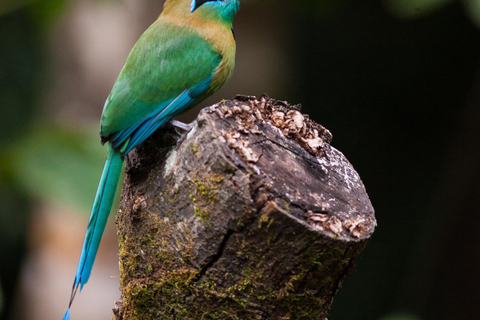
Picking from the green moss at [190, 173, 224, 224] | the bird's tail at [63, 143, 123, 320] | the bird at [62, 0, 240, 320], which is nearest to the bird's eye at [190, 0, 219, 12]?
the bird at [62, 0, 240, 320]

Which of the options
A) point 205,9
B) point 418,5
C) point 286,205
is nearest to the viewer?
point 286,205

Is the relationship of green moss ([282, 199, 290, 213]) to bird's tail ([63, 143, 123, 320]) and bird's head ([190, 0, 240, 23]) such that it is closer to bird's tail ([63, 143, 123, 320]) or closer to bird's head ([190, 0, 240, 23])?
bird's tail ([63, 143, 123, 320])

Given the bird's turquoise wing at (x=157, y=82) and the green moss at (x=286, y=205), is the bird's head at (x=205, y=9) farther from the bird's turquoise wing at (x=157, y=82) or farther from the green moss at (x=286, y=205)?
the green moss at (x=286, y=205)

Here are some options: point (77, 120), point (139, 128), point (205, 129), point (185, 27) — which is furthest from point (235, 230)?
point (77, 120)

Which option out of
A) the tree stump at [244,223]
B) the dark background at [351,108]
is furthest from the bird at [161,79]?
the dark background at [351,108]

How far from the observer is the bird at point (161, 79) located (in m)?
2.50

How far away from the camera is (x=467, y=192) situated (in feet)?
16.0

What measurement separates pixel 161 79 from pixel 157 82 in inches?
1.1

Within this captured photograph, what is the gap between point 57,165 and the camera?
3.52m

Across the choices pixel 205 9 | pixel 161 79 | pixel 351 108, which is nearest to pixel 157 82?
pixel 161 79

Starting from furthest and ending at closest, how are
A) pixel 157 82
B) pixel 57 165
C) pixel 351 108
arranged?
pixel 351 108, pixel 57 165, pixel 157 82

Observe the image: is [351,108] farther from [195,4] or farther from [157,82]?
[157,82]

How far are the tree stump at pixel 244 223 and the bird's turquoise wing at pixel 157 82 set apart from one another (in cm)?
46

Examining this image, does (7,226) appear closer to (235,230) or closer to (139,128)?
(139,128)
